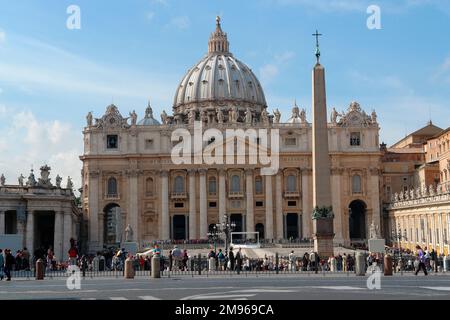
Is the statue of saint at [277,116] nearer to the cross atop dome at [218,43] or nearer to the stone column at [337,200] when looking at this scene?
the stone column at [337,200]

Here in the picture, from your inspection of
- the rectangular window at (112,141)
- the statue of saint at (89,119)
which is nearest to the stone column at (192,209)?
the rectangular window at (112,141)

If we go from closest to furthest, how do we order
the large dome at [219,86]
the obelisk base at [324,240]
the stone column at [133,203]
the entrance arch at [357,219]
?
the obelisk base at [324,240]
the stone column at [133,203]
the entrance arch at [357,219]
the large dome at [219,86]

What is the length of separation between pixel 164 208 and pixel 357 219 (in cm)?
2340

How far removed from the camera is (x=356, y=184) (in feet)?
270

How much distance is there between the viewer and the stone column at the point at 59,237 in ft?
181

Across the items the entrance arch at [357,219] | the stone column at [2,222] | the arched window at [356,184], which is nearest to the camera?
the stone column at [2,222]

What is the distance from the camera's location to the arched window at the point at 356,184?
82000mm

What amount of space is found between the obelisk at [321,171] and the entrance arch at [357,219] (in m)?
47.4

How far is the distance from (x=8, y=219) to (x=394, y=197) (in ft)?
141

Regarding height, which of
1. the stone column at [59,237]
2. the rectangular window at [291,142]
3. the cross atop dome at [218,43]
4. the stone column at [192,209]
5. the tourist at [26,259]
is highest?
the cross atop dome at [218,43]

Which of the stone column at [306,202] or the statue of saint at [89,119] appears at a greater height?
the statue of saint at [89,119]

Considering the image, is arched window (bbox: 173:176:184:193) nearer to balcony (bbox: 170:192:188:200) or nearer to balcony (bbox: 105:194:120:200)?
balcony (bbox: 170:192:188:200)

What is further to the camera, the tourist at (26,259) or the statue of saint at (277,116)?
the statue of saint at (277,116)
